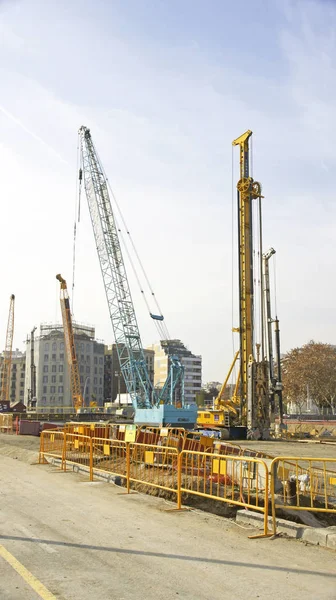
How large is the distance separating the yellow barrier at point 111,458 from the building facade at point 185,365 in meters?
165

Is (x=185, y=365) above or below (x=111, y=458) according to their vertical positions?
above

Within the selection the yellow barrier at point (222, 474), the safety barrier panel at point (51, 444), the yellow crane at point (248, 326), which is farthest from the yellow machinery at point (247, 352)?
the yellow barrier at point (222, 474)

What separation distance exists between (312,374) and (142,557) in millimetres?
66372

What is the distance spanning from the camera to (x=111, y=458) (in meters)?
16.4

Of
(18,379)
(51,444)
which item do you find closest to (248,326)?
(51,444)

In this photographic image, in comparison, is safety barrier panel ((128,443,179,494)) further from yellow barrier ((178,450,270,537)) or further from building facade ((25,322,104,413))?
building facade ((25,322,104,413))

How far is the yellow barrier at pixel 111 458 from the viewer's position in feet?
51.7

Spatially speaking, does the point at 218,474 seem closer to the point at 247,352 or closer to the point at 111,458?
the point at 111,458

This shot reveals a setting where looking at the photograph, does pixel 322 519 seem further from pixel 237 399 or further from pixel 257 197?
pixel 257 197

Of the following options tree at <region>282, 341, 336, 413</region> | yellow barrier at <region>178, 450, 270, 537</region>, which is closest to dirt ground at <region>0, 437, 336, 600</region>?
yellow barrier at <region>178, 450, 270, 537</region>

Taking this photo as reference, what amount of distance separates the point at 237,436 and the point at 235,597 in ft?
117

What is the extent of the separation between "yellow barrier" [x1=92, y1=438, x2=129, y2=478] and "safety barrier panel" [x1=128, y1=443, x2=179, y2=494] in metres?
0.66

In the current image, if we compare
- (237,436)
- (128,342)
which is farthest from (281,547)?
(128,342)

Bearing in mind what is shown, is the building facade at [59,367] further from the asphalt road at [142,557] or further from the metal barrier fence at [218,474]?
the asphalt road at [142,557]
